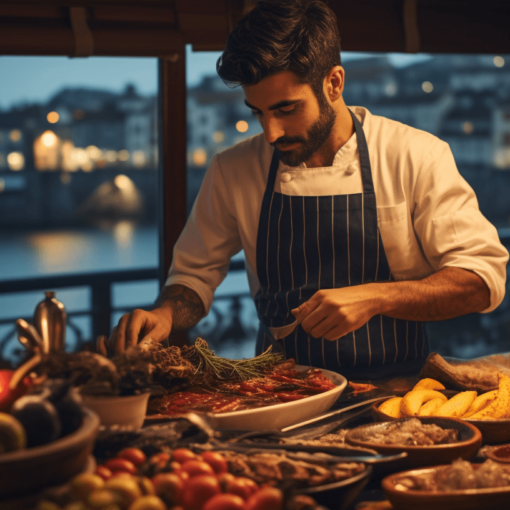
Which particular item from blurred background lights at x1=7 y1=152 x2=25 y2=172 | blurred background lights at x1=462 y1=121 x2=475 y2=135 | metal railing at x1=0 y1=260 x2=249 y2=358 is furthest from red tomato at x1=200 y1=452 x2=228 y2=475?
blurred background lights at x1=462 y1=121 x2=475 y2=135

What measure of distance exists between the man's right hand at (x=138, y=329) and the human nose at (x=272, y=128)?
2.24 ft

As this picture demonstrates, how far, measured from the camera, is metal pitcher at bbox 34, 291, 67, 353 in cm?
122

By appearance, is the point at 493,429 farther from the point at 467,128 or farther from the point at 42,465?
the point at 467,128

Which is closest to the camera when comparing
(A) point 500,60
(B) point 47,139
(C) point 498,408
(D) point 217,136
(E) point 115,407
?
(E) point 115,407

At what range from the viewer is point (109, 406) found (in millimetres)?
1087

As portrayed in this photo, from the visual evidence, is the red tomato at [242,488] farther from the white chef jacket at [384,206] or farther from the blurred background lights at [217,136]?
the blurred background lights at [217,136]

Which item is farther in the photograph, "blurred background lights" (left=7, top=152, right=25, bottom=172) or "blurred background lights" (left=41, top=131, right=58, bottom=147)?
"blurred background lights" (left=7, top=152, right=25, bottom=172)

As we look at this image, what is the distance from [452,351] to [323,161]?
20.2 feet

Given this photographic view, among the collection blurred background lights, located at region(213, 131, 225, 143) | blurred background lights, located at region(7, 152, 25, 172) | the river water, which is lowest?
the river water

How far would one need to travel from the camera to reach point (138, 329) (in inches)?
71.0

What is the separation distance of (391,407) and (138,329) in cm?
79

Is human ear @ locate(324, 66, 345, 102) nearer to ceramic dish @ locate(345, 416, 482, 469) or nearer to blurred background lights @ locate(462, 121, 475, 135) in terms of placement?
ceramic dish @ locate(345, 416, 482, 469)

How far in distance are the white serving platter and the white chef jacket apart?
0.74 meters

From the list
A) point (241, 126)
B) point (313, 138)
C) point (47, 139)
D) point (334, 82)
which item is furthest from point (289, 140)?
point (47, 139)
